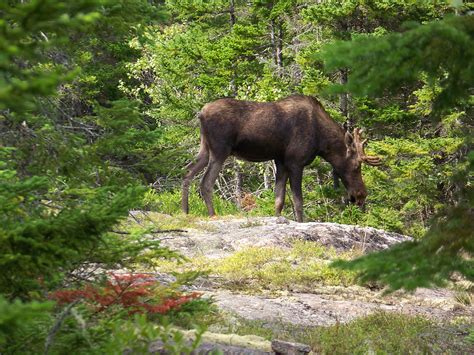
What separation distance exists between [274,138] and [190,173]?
1.78 m

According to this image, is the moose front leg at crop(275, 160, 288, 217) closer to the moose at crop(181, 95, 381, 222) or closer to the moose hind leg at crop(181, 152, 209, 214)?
the moose at crop(181, 95, 381, 222)

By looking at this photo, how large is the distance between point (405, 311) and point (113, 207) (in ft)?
23.2

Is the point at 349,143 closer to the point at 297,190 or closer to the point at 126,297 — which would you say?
the point at 297,190

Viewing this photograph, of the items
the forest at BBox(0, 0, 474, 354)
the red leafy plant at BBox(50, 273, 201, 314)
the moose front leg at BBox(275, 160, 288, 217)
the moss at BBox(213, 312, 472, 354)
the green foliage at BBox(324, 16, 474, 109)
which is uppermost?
the green foliage at BBox(324, 16, 474, 109)

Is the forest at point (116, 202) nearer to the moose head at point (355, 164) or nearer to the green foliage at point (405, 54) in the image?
the green foliage at point (405, 54)

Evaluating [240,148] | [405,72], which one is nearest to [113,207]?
[405,72]

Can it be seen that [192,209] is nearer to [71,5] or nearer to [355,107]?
[355,107]

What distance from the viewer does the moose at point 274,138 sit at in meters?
14.7

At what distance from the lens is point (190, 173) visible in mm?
14945

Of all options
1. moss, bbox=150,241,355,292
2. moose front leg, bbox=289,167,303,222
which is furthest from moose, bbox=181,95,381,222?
moss, bbox=150,241,355,292

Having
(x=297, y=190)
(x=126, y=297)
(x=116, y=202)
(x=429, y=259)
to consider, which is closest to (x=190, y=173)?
(x=297, y=190)

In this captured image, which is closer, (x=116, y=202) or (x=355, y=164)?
(x=116, y=202)

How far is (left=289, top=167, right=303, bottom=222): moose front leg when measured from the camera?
1478 cm

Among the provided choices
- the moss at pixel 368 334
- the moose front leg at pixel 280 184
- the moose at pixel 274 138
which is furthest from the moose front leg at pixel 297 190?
the moss at pixel 368 334
